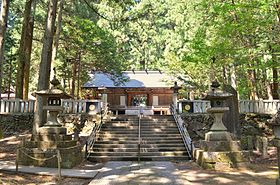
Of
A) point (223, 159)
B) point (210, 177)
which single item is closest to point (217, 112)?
point (223, 159)

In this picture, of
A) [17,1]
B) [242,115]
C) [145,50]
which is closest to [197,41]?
[242,115]

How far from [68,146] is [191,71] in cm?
1246

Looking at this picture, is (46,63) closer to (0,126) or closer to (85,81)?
(0,126)

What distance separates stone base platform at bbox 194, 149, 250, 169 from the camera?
8.34 metres

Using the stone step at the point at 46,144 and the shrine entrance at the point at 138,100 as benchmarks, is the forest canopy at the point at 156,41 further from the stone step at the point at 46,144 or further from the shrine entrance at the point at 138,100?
the shrine entrance at the point at 138,100

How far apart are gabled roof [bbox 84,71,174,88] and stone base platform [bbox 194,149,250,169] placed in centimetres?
1376

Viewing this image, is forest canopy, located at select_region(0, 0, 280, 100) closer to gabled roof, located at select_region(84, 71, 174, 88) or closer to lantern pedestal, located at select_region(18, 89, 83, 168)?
lantern pedestal, located at select_region(18, 89, 83, 168)

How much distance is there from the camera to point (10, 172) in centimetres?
757

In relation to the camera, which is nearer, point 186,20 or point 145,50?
point 186,20

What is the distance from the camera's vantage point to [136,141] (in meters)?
12.0

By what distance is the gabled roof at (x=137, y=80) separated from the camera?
23.1m

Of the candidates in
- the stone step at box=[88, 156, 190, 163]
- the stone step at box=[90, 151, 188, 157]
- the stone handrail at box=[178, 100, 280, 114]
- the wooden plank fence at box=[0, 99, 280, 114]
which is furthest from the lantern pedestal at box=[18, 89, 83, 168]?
the stone handrail at box=[178, 100, 280, 114]

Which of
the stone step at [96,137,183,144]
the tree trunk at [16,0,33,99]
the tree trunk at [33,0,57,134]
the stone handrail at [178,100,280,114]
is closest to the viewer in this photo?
the tree trunk at [33,0,57,134]

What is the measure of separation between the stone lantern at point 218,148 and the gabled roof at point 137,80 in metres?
12.8
